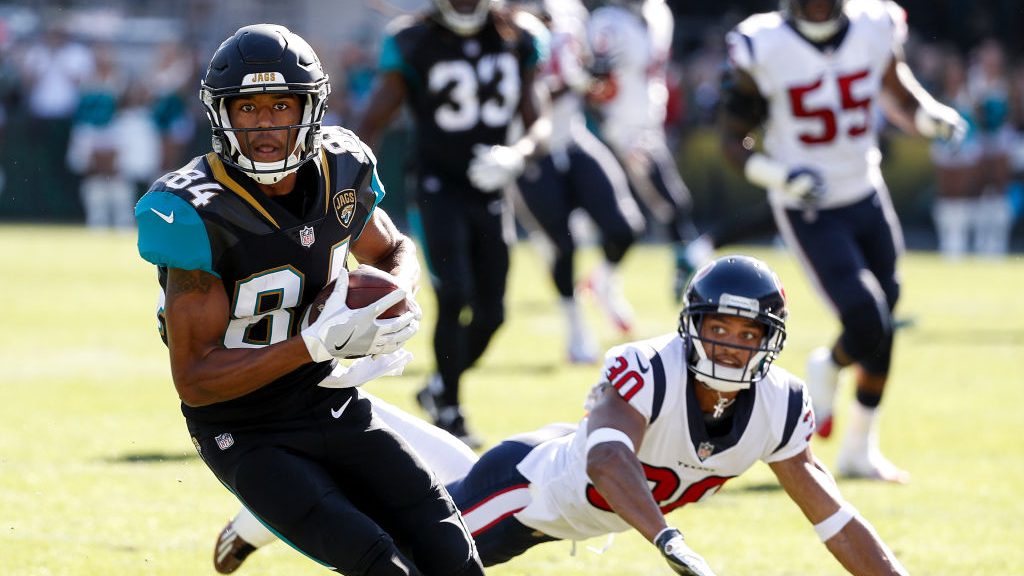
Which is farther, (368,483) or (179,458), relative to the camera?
(179,458)

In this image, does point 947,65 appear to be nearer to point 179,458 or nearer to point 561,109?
point 561,109

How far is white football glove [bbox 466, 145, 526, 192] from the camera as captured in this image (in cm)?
723

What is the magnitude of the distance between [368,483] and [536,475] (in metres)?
0.67

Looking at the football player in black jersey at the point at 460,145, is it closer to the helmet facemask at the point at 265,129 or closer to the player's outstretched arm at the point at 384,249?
the player's outstretched arm at the point at 384,249

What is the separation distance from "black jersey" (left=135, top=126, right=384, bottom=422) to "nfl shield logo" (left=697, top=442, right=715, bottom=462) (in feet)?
3.47

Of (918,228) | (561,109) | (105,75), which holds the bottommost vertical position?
(918,228)

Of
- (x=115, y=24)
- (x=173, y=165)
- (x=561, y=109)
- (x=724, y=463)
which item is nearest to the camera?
(x=724, y=463)

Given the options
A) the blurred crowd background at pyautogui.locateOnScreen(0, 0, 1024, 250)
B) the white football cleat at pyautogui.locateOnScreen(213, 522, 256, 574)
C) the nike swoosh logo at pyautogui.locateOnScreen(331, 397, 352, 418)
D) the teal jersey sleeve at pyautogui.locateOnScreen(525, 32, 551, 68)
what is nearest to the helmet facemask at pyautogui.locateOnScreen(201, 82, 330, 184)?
the nike swoosh logo at pyautogui.locateOnScreen(331, 397, 352, 418)

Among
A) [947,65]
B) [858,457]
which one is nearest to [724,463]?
[858,457]

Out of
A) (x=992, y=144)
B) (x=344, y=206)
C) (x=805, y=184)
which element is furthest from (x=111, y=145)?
(x=344, y=206)

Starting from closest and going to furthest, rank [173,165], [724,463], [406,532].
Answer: [406,532], [724,463], [173,165]

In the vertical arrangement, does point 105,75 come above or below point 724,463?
below

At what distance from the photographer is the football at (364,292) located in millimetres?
3914

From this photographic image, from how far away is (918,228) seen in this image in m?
19.6
